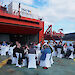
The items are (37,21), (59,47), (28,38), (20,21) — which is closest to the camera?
(59,47)

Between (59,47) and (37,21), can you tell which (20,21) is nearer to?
(37,21)

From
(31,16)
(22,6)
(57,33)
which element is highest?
(22,6)

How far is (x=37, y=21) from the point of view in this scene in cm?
1526

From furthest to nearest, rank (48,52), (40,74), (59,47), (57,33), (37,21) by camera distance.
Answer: (57,33) → (37,21) → (59,47) → (48,52) → (40,74)

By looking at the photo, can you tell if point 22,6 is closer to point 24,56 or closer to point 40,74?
point 24,56

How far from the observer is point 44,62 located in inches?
198

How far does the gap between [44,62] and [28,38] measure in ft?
51.0

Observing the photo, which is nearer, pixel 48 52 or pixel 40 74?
pixel 40 74

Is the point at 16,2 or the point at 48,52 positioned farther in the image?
the point at 16,2

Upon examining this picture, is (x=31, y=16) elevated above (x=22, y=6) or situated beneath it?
situated beneath

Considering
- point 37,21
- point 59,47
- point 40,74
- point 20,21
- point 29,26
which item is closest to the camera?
point 40,74

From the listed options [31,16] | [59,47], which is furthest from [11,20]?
[59,47]

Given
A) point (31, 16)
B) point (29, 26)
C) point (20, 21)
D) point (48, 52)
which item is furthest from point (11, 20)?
point (48, 52)

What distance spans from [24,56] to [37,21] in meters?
11.0
